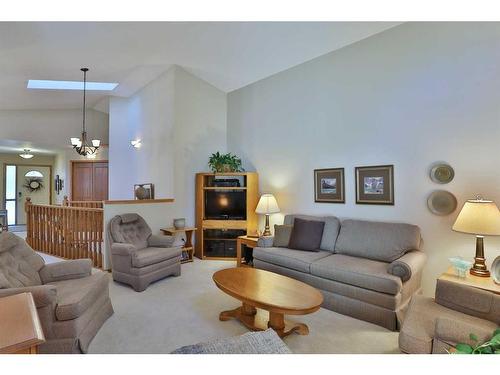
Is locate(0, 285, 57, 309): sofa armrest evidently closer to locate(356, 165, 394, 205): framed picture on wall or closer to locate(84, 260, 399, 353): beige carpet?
locate(84, 260, 399, 353): beige carpet

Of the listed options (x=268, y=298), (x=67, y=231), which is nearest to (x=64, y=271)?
(x=268, y=298)

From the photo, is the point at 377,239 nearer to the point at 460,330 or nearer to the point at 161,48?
the point at 460,330

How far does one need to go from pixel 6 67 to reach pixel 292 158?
15.4ft

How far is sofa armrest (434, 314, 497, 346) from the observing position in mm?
1489

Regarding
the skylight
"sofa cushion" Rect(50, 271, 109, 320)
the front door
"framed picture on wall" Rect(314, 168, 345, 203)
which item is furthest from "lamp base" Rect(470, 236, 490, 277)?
the front door

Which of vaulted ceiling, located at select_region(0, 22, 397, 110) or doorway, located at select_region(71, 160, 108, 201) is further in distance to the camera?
doorway, located at select_region(71, 160, 108, 201)

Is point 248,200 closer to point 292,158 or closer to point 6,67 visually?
point 292,158

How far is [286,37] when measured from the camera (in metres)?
3.63

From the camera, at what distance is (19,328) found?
101cm

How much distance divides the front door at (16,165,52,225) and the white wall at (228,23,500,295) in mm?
8575

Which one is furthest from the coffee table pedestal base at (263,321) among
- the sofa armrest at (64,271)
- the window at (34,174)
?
the window at (34,174)

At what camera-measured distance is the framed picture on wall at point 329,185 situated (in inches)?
147

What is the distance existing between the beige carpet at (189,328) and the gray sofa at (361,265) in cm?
17

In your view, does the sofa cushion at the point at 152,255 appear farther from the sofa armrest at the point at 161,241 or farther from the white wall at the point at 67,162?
the white wall at the point at 67,162
